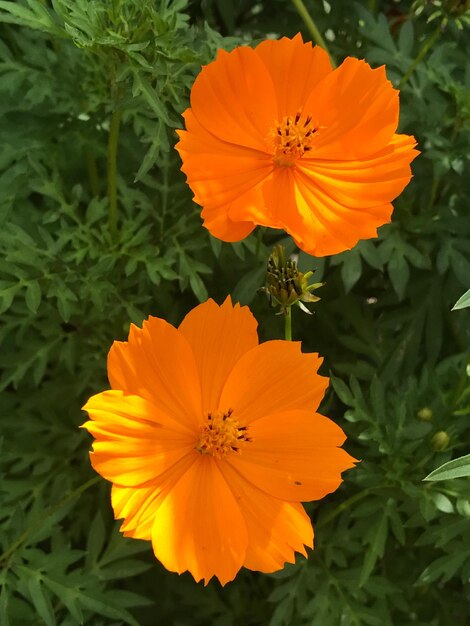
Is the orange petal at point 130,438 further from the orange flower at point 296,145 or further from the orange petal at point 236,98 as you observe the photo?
the orange petal at point 236,98

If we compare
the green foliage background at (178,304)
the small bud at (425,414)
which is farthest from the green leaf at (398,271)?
the small bud at (425,414)

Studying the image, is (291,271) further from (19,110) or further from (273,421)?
(19,110)

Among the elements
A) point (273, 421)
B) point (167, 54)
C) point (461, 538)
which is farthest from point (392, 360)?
point (167, 54)

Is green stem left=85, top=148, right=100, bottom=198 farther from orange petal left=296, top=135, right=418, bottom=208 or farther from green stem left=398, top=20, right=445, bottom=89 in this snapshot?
green stem left=398, top=20, right=445, bottom=89

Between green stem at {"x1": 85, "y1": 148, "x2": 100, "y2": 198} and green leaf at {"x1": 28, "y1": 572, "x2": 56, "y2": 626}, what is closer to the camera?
green leaf at {"x1": 28, "y1": 572, "x2": 56, "y2": 626}

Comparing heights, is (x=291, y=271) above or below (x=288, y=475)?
above

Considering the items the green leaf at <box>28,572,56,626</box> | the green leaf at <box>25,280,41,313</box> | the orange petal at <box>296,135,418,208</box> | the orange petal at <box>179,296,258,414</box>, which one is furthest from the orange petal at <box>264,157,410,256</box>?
the green leaf at <box>28,572,56,626</box>

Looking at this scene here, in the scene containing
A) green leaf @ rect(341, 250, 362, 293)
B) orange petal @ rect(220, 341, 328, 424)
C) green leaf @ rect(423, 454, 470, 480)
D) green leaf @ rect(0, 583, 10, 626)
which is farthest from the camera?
green leaf @ rect(341, 250, 362, 293)
